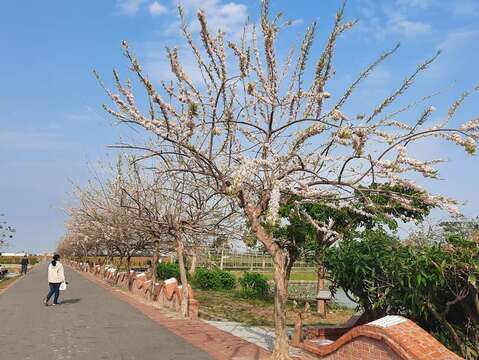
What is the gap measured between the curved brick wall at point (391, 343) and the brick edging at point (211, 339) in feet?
6.72

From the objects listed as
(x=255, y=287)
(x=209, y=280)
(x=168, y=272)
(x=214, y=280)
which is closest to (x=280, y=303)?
(x=255, y=287)

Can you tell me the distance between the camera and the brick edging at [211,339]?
30.3 ft

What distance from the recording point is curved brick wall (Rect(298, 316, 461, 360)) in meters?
6.22

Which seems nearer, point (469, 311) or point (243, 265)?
point (469, 311)

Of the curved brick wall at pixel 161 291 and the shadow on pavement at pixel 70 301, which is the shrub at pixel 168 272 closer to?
the curved brick wall at pixel 161 291

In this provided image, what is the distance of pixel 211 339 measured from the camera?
432 inches

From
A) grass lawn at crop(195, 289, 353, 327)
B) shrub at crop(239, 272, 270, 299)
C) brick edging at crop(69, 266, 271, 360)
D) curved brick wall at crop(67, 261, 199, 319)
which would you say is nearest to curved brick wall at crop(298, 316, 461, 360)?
brick edging at crop(69, 266, 271, 360)

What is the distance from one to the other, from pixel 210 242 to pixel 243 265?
3073cm

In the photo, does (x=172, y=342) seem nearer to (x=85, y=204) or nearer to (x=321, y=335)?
(x=321, y=335)

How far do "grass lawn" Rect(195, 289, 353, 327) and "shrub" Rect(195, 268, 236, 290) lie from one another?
16.3 ft

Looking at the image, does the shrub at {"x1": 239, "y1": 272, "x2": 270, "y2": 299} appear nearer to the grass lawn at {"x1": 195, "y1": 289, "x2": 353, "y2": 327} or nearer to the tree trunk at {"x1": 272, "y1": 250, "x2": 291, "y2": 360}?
the grass lawn at {"x1": 195, "y1": 289, "x2": 353, "y2": 327}

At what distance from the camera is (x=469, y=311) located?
7348 millimetres

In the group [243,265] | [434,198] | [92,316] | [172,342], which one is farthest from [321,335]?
[243,265]

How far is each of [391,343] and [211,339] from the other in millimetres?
5377
